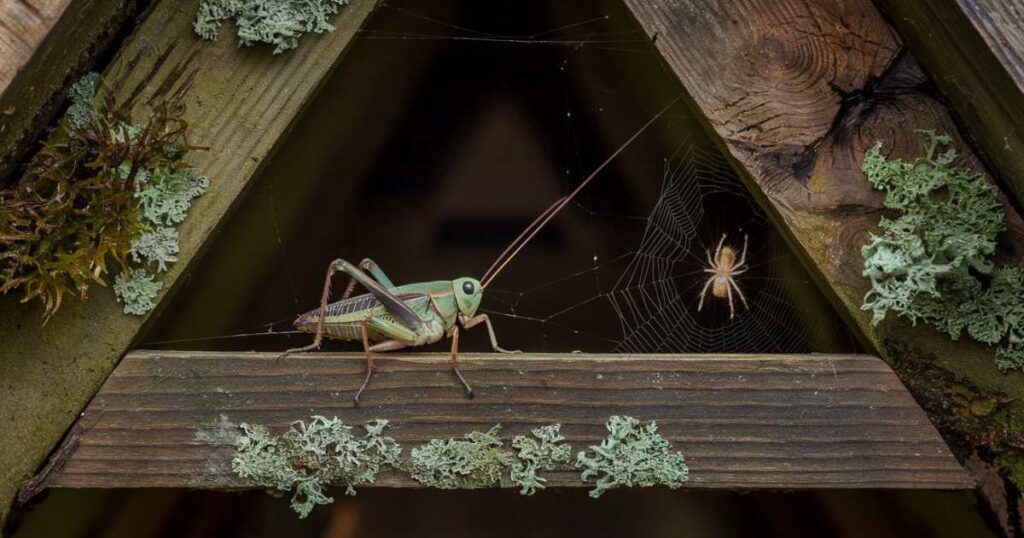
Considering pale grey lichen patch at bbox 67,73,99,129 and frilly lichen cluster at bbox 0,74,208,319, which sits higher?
pale grey lichen patch at bbox 67,73,99,129

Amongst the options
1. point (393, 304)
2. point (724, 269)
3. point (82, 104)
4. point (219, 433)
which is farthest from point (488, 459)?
point (724, 269)

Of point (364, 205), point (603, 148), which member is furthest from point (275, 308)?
point (603, 148)

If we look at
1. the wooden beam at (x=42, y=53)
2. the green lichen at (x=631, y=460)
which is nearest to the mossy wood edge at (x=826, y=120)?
the green lichen at (x=631, y=460)

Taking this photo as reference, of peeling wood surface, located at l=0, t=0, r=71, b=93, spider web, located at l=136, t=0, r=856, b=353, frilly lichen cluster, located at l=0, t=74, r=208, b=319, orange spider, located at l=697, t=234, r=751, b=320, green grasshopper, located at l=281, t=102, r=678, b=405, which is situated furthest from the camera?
orange spider, located at l=697, t=234, r=751, b=320

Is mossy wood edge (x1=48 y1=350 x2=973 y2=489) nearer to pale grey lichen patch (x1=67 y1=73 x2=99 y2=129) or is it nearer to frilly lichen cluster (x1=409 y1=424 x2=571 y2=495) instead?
frilly lichen cluster (x1=409 y1=424 x2=571 y2=495)

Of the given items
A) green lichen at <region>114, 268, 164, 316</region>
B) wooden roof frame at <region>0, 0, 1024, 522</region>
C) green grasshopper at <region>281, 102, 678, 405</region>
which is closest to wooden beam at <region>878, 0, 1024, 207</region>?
wooden roof frame at <region>0, 0, 1024, 522</region>

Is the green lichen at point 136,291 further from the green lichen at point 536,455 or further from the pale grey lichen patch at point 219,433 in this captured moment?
the green lichen at point 536,455
